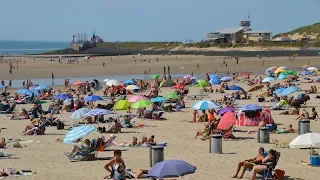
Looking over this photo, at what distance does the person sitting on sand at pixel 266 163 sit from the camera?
1220 centimetres

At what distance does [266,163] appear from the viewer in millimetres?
12281

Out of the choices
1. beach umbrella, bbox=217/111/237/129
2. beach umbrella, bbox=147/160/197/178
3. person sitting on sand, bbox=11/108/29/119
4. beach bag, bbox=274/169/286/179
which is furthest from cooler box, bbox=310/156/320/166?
person sitting on sand, bbox=11/108/29/119

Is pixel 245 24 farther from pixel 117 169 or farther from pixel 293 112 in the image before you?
pixel 117 169

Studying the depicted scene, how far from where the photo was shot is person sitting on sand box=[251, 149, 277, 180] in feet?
40.0

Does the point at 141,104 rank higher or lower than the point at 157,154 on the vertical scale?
higher

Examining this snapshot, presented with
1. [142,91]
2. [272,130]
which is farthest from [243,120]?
[142,91]

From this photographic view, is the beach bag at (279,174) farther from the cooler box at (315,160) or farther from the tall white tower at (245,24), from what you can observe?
the tall white tower at (245,24)

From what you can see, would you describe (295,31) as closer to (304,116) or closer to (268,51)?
→ (268,51)

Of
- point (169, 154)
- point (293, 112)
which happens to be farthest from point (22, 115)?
point (293, 112)

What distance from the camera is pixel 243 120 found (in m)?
A: 21.0

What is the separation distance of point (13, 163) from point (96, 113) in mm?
5745

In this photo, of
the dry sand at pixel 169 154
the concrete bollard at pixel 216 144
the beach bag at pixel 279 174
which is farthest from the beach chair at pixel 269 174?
the concrete bollard at pixel 216 144

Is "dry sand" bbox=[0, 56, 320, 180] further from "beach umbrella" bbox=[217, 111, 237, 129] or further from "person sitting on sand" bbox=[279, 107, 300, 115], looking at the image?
"beach umbrella" bbox=[217, 111, 237, 129]

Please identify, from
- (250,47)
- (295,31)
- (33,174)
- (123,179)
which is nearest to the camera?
(123,179)
